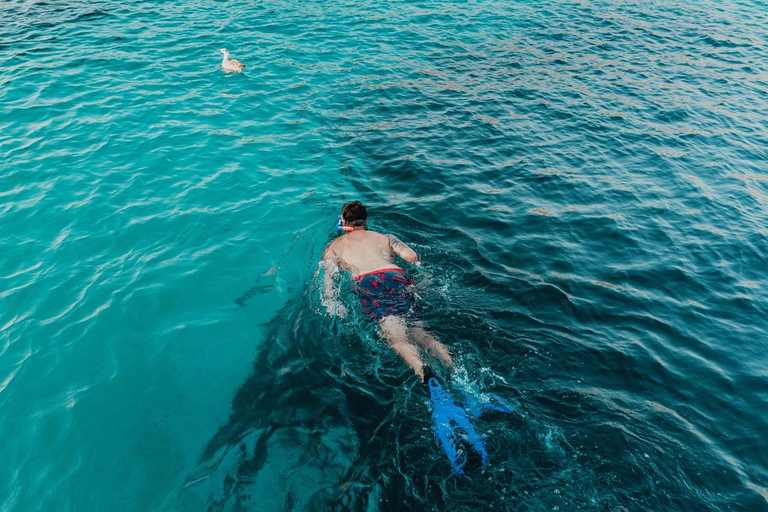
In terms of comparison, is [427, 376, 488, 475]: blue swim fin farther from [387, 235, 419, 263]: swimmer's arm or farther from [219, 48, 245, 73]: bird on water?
[219, 48, 245, 73]: bird on water

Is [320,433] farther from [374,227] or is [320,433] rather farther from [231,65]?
[231,65]

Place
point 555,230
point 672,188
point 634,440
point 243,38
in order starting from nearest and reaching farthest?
→ point 634,440, point 555,230, point 672,188, point 243,38

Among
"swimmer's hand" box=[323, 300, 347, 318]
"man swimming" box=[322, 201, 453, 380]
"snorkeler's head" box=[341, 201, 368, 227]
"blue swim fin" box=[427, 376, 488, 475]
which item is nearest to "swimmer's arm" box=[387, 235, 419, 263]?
"man swimming" box=[322, 201, 453, 380]

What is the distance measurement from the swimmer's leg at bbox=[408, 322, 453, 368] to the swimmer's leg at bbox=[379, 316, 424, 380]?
16 centimetres

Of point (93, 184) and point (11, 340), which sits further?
point (93, 184)

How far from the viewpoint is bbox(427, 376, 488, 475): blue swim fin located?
19.1 ft

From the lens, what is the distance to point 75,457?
20.6 ft

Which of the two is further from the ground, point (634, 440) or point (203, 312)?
point (634, 440)

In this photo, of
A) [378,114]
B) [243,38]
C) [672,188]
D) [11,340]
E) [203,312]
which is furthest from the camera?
[243,38]

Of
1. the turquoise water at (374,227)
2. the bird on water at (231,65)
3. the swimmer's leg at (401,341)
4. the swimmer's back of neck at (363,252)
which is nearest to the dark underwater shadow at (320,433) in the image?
the turquoise water at (374,227)

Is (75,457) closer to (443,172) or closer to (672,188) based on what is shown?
(443,172)

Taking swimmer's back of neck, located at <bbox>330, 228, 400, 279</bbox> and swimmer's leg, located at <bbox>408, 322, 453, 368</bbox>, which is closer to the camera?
swimmer's leg, located at <bbox>408, 322, 453, 368</bbox>

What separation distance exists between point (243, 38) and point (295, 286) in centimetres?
1405

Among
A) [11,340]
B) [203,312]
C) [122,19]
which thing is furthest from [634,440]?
[122,19]
